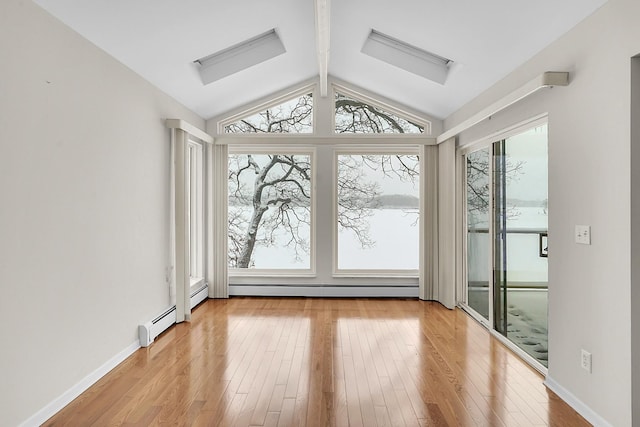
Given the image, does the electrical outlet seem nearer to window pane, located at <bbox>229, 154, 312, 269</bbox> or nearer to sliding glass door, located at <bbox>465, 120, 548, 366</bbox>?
sliding glass door, located at <bbox>465, 120, 548, 366</bbox>

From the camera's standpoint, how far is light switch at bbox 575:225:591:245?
257 centimetres

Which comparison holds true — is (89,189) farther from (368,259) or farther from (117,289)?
(368,259)

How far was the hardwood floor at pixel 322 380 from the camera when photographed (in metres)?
2.53

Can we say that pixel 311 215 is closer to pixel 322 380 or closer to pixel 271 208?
pixel 271 208

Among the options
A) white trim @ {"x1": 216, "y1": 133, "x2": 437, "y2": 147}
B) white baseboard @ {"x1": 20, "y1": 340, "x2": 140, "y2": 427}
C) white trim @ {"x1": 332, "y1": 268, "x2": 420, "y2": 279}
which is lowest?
white baseboard @ {"x1": 20, "y1": 340, "x2": 140, "y2": 427}

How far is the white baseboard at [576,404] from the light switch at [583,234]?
96 centimetres

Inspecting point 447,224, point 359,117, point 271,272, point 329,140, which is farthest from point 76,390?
point 359,117

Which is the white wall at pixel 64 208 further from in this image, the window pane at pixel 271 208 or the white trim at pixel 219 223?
the window pane at pixel 271 208

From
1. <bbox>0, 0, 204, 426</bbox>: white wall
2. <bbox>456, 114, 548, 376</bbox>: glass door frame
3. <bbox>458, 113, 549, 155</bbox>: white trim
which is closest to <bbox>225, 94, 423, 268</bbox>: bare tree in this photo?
<bbox>456, 114, 548, 376</bbox>: glass door frame

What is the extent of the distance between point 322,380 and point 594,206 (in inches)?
80.0

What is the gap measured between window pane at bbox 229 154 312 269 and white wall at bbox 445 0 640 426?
3345 mm

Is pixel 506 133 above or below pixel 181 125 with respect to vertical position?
below

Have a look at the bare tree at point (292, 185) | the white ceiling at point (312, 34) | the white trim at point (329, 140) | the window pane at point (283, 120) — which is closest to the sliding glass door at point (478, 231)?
the white ceiling at point (312, 34)

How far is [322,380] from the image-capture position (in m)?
3.04
